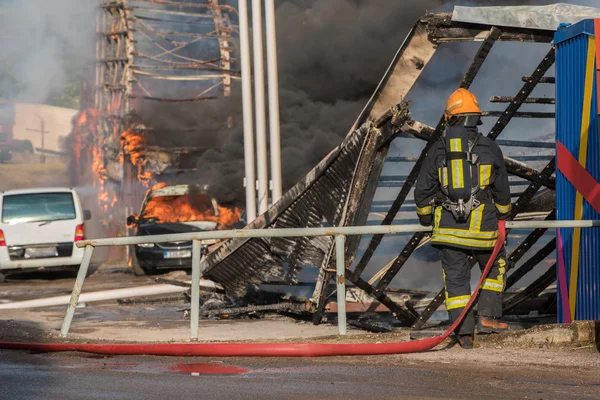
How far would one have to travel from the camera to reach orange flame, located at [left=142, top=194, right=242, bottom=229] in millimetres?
19328

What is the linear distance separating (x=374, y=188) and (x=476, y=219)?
2443 millimetres

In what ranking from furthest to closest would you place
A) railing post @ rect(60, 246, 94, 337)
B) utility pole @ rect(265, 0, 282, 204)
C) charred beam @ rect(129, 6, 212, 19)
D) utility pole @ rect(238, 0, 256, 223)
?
charred beam @ rect(129, 6, 212, 19)
utility pole @ rect(238, 0, 256, 223)
utility pole @ rect(265, 0, 282, 204)
railing post @ rect(60, 246, 94, 337)

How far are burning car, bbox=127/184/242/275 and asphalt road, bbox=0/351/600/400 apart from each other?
1092 cm

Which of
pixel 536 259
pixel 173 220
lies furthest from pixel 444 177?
pixel 173 220

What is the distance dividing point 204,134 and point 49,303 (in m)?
16.0

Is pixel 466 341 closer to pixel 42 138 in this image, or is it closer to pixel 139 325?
pixel 139 325

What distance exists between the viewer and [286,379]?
5.33 m

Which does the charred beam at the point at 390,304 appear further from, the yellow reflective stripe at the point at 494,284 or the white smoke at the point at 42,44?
the white smoke at the point at 42,44

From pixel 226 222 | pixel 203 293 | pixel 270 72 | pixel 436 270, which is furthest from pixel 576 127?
pixel 226 222

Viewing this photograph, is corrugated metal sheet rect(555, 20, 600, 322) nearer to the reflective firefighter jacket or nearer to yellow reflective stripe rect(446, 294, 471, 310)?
the reflective firefighter jacket

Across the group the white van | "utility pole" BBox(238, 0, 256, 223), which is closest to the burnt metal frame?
"utility pole" BBox(238, 0, 256, 223)

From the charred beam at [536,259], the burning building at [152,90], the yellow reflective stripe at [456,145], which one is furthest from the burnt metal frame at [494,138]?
the burning building at [152,90]

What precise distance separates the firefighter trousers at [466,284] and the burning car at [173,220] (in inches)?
429

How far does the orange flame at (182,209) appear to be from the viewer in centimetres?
1933
